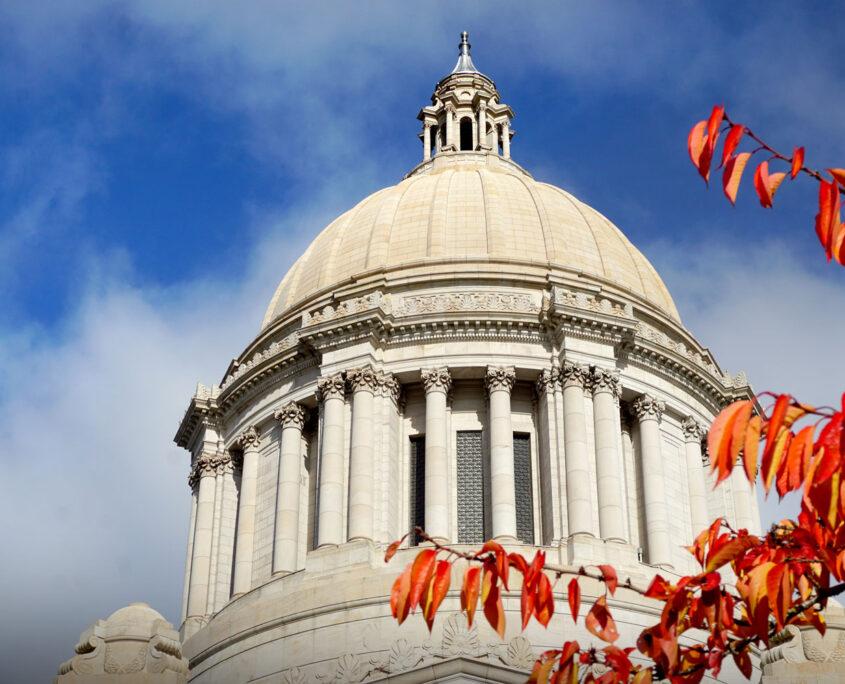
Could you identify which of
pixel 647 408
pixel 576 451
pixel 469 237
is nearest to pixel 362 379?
pixel 576 451

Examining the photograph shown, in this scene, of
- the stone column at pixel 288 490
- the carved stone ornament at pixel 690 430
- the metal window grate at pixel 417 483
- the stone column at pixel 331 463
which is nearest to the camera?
the stone column at pixel 331 463

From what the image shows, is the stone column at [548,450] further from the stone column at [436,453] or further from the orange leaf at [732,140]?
the orange leaf at [732,140]

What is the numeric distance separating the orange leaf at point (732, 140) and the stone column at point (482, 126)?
47.0 metres

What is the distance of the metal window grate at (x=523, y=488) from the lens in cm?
4284

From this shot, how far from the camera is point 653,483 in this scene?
4428 cm

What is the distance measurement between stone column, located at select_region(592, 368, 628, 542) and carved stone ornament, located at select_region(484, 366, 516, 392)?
288cm

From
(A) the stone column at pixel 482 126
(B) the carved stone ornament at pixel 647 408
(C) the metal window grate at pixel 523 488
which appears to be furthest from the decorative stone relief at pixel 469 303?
(A) the stone column at pixel 482 126

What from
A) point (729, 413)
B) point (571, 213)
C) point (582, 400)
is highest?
point (571, 213)

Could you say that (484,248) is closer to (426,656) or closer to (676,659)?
(426,656)

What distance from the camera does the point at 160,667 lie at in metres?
29.8

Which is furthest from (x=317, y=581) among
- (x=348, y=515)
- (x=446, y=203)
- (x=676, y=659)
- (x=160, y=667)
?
(x=676, y=659)

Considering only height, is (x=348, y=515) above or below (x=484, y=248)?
below

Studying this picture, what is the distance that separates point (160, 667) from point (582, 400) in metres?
18.7

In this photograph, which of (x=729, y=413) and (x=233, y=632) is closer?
(x=729, y=413)
